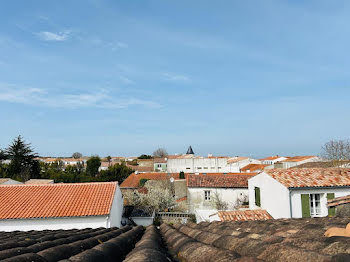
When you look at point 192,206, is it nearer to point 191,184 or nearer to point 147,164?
point 191,184

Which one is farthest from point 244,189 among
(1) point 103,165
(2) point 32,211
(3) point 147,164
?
(1) point 103,165

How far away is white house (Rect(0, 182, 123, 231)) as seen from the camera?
1669 centimetres

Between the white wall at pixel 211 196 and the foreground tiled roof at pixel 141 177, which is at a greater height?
the foreground tiled roof at pixel 141 177

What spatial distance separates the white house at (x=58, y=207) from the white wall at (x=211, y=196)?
12.1 metres

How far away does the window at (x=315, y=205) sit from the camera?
58.1ft

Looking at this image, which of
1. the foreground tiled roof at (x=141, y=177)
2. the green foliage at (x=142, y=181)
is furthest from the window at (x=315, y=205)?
the green foliage at (x=142, y=181)

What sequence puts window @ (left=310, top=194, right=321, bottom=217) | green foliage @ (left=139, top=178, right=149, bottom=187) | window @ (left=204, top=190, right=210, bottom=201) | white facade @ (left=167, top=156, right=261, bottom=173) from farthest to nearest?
1. white facade @ (left=167, top=156, right=261, bottom=173)
2. green foliage @ (left=139, top=178, right=149, bottom=187)
3. window @ (left=204, top=190, right=210, bottom=201)
4. window @ (left=310, top=194, right=321, bottom=217)

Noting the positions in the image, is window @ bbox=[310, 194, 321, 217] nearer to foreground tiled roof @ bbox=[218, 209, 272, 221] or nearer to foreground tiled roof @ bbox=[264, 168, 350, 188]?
foreground tiled roof @ bbox=[264, 168, 350, 188]

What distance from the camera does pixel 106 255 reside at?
3.61 m

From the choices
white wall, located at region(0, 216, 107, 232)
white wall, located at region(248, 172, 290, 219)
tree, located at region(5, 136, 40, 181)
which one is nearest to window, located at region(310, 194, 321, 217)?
white wall, located at region(248, 172, 290, 219)

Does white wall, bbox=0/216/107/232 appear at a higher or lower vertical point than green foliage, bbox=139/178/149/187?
lower

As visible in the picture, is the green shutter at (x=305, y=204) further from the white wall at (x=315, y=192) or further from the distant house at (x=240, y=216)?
the distant house at (x=240, y=216)

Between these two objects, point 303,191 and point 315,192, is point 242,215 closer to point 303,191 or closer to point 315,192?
point 303,191

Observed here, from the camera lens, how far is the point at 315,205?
1784 centimetres
